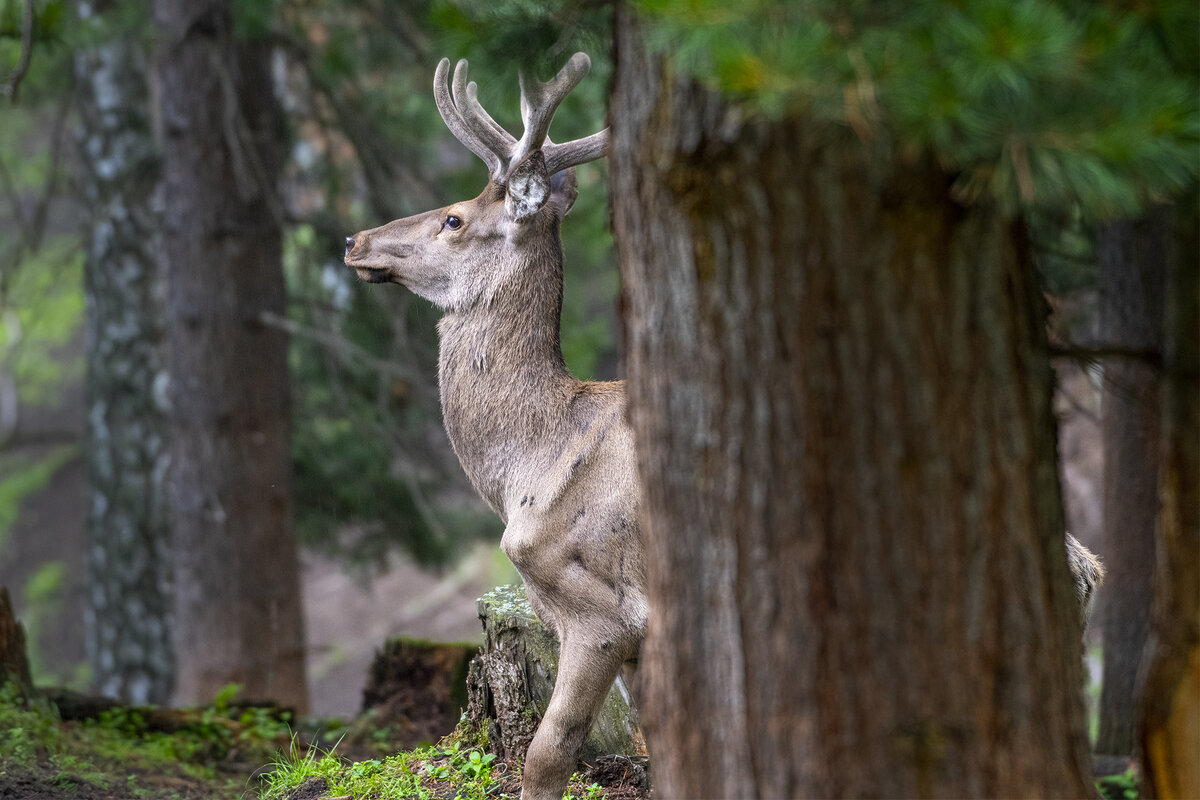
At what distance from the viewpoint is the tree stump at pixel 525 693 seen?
5.17 meters

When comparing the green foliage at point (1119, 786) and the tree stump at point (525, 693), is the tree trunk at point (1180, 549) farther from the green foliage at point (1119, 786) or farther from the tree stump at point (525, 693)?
the green foliage at point (1119, 786)

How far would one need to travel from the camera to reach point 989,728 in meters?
2.53

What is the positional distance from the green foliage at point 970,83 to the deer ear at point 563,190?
3.04m

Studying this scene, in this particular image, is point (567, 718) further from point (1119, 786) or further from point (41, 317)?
point (41, 317)

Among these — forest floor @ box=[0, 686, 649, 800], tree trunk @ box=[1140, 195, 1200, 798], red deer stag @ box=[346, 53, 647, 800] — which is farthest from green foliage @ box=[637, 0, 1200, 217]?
forest floor @ box=[0, 686, 649, 800]

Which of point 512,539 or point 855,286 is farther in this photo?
point 512,539

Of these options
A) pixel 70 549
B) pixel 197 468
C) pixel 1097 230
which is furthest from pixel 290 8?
pixel 70 549

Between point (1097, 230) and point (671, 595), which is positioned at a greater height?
point (1097, 230)

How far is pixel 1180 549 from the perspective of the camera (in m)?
2.77

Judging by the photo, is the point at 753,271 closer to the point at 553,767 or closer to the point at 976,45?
Result: the point at 976,45

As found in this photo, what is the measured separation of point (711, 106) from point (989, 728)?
148 centimetres

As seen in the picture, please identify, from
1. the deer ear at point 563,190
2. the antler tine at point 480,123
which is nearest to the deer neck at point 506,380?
the deer ear at point 563,190

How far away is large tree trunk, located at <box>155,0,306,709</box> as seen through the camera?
8.91 m

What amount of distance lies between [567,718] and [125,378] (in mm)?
7504
